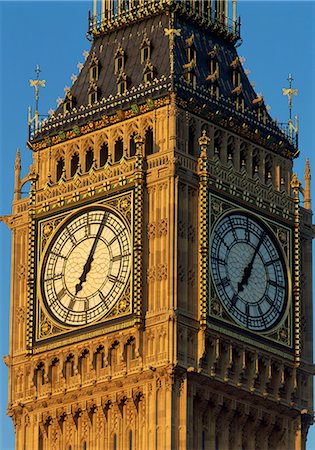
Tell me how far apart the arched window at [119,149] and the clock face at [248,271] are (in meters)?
3.60

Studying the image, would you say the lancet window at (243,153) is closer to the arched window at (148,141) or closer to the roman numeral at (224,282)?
the arched window at (148,141)

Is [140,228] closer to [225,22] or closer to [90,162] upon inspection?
[90,162]

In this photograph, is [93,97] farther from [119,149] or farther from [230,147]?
[230,147]

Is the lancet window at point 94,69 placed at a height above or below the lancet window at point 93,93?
above

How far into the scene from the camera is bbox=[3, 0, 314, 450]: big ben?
75188mm

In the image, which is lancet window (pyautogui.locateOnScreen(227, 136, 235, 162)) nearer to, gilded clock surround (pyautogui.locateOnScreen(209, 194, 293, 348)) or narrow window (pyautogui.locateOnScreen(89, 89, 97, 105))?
gilded clock surround (pyautogui.locateOnScreen(209, 194, 293, 348))

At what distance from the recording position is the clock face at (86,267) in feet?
250

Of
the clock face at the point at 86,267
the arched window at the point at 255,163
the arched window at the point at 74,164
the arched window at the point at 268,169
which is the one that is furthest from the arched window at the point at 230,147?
the arched window at the point at 74,164

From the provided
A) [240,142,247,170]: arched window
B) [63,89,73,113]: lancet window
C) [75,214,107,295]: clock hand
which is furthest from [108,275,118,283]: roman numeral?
[63,89,73,113]: lancet window

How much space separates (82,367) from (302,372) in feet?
20.8

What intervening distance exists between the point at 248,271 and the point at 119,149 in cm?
510

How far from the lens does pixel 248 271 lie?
7700 centimetres

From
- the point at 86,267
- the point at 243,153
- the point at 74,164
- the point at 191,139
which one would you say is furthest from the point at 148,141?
the point at 86,267

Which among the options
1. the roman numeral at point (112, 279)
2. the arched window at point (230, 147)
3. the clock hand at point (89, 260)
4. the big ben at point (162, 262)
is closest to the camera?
the big ben at point (162, 262)
